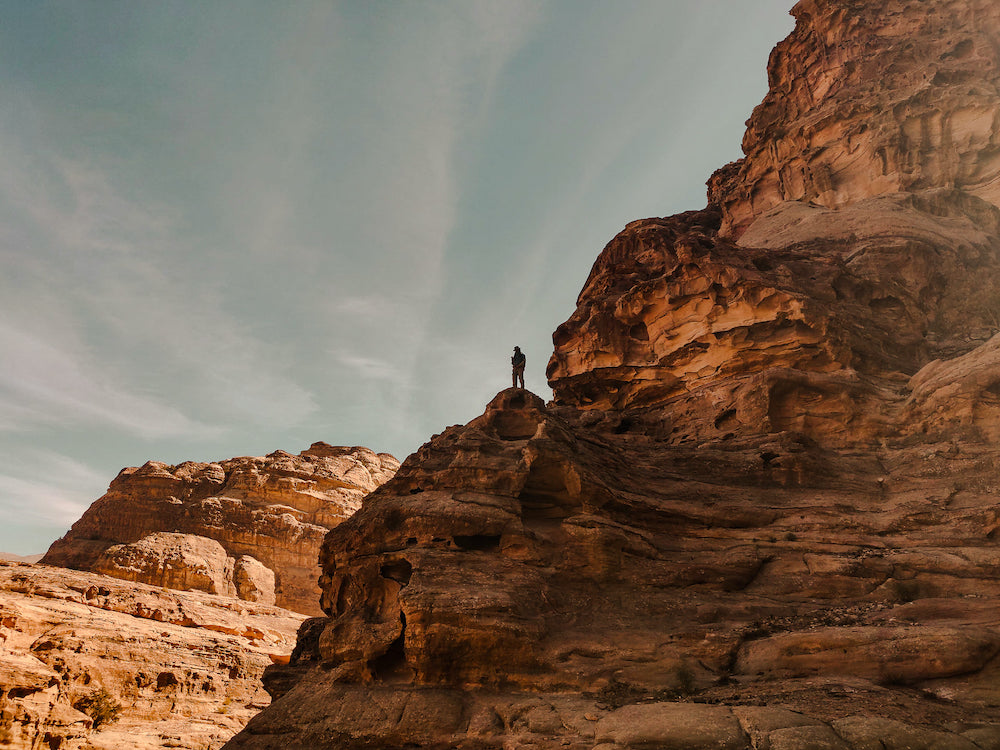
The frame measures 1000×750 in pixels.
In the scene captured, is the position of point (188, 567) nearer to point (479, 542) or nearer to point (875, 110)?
point (479, 542)

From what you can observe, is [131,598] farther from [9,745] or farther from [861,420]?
[861,420]

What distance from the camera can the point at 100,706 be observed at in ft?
92.8

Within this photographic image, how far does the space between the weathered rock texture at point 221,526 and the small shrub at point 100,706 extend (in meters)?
17.3

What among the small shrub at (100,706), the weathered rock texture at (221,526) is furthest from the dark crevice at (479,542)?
the weathered rock texture at (221,526)

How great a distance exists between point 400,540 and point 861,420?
49.1ft

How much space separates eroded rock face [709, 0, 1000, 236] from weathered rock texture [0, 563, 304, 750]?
39.1 m

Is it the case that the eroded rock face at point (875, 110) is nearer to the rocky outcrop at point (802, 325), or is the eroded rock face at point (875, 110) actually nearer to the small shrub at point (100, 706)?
the rocky outcrop at point (802, 325)

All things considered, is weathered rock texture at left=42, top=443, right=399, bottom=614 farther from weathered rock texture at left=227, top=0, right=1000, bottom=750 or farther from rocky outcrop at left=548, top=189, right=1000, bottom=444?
weathered rock texture at left=227, top=0, right=1000, bottom=750

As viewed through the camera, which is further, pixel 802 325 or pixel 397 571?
pixel 802 325

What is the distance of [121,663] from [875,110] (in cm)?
4755

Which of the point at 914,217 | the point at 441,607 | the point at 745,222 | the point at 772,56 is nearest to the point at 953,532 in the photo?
the point at 441,607

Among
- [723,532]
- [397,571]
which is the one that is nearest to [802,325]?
[723,532]

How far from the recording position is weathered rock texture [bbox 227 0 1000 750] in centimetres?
1041

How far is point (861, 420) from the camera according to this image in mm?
19969
